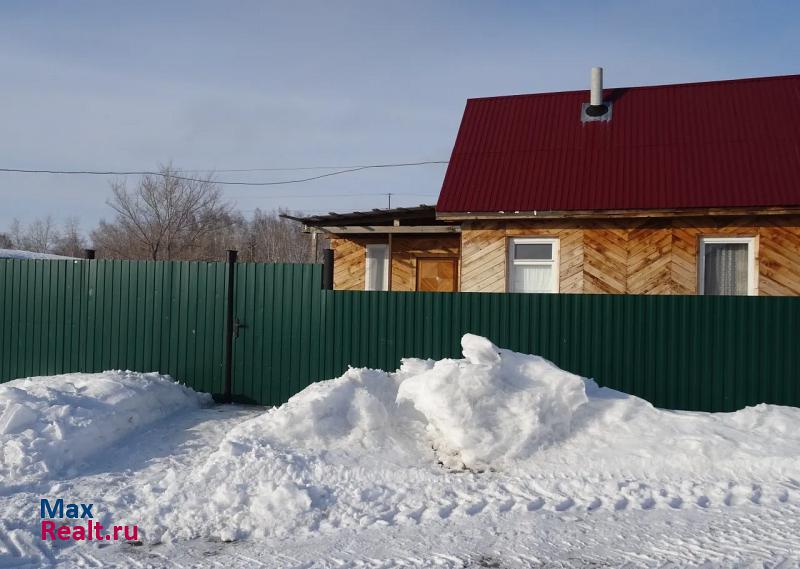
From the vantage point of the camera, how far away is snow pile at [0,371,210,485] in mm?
6570

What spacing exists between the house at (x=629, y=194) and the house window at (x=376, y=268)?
Result: 3.73 feet

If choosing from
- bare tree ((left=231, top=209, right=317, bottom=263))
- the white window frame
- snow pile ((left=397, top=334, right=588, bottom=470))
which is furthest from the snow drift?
bare tree ((left=231, top=209, right=317, bottom=263))

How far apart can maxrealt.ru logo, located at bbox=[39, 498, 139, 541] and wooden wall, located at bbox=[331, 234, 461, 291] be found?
29.6 ft

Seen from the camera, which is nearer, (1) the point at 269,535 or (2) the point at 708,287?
(1) the point at 269,535

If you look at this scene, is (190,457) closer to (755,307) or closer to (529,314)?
(529,314)

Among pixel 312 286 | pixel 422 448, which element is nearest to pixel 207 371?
pixel 312 286

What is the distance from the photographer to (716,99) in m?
13.1

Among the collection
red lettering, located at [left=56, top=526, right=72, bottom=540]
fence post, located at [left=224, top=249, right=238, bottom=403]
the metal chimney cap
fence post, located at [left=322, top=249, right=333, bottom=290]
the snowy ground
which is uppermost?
the metal chimney cap

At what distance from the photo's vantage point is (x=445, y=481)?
6.16 metres

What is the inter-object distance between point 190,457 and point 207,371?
2862 mm

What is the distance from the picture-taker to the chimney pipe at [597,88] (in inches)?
532

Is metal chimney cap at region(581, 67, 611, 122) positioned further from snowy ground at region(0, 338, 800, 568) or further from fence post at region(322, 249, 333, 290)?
snowy ground at region(0, 338, 800, 568)

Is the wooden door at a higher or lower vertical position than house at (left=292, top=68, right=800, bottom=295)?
lower

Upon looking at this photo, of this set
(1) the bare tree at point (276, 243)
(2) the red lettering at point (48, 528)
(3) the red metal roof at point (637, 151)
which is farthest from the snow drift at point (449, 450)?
(1) the bare tree at point (276, 243)
